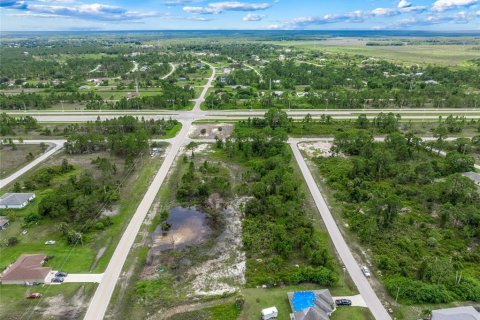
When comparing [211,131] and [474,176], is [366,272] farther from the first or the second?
[211,131]

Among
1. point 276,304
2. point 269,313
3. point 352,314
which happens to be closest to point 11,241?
point 269,313

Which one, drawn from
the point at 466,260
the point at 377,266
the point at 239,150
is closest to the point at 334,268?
the point at 377,266

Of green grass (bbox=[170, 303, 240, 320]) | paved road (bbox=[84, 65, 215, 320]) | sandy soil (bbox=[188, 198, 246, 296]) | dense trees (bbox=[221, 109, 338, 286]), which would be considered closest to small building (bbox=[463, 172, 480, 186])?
Result: dense trees (bbox=[221, 109, 338, 286])

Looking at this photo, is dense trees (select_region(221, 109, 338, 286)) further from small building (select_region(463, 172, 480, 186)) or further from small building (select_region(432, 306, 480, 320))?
small building (select_region(463, 172, 480, 186))

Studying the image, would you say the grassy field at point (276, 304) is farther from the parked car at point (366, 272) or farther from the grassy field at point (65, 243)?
the grassy field at point (65, 243)

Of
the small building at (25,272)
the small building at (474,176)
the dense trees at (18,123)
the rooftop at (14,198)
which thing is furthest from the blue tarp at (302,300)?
the dense trees at (18,123)
